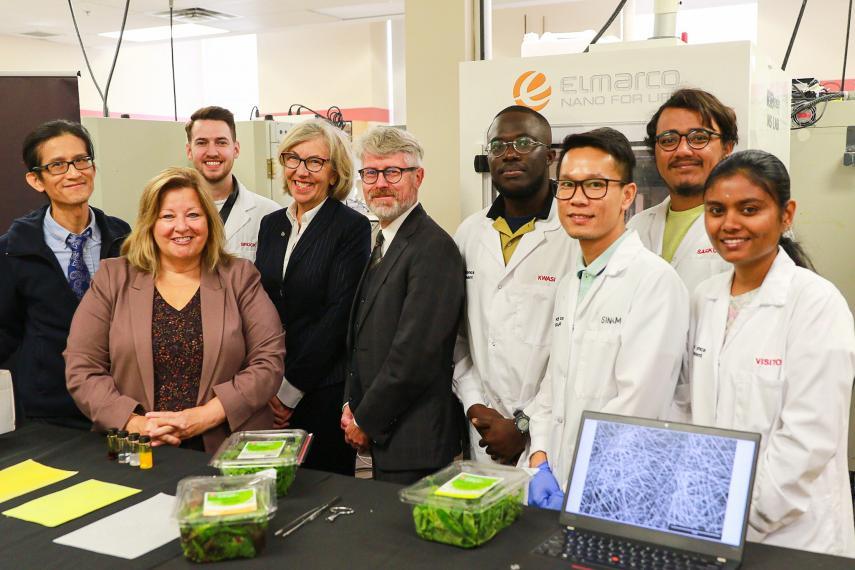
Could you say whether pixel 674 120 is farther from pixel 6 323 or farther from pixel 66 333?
pixel 6 323

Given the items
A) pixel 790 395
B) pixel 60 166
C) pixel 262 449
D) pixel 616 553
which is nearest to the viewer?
pixel 616 553

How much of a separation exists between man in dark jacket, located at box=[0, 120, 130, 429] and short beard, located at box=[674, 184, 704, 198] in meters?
1.63

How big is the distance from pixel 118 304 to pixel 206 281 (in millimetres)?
228

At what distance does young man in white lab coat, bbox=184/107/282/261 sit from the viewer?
9.30 feet

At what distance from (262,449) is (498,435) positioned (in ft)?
2.22

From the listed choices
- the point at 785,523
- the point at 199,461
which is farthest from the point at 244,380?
the point at 785,523

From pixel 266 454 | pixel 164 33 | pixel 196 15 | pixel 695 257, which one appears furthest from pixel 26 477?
pixel 164 33

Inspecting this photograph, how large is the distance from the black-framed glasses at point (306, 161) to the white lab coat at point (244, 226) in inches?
15.5

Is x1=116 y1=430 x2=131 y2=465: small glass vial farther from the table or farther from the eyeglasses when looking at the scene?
the eyeglasses

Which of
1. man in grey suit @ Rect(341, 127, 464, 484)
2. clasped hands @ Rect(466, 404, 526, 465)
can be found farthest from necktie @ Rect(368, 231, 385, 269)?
clasped hands @ Rect(466, 404, 526, 465)

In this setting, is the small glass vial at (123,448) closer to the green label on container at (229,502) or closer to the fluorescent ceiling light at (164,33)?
the green label on container at (229,502)

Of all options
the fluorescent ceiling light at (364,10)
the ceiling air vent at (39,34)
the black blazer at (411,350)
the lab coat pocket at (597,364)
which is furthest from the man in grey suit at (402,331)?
the ceiling air vent at (39,34)

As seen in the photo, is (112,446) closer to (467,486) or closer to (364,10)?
(467,486)

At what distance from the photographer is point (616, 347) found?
1651 millimetres
